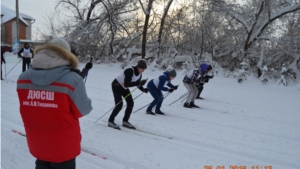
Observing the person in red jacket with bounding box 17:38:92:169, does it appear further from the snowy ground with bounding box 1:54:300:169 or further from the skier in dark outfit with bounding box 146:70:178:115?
the skier in dark outfit with bounding box 146:70:178:115

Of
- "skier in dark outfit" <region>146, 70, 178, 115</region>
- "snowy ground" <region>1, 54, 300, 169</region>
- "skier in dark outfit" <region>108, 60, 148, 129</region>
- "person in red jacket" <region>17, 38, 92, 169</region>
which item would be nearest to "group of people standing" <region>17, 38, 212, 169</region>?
"person in red jacket" <region>17, 38, 92, 169</region>

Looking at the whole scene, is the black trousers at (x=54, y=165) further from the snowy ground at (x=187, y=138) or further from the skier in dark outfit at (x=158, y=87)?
the skier in dark outfit at (x=158, y=87)

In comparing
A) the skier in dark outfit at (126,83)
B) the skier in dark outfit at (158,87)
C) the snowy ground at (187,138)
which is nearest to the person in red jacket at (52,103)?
the snowy ground at (187,138)

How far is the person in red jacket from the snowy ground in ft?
5.28

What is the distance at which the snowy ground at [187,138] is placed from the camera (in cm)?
380

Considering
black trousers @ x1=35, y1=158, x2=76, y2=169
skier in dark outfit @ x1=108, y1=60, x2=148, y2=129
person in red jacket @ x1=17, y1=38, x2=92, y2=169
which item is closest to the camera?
person in red jacket @ x1=17, y1=38, x2=92, y2=169

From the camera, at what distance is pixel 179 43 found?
1819 cm

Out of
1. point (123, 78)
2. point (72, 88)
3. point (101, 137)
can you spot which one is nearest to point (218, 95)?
point (123, 78)

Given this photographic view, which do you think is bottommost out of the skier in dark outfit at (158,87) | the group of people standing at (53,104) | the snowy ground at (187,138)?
the snowy ground at (187,138)

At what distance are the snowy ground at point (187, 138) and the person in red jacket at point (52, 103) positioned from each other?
1.61 metres

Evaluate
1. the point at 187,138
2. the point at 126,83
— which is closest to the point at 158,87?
the point at 126,83

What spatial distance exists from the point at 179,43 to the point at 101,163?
15.5 metres

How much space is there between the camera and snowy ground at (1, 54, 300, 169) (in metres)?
A: 3.80

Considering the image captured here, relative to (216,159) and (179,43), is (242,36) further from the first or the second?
(216,159)
